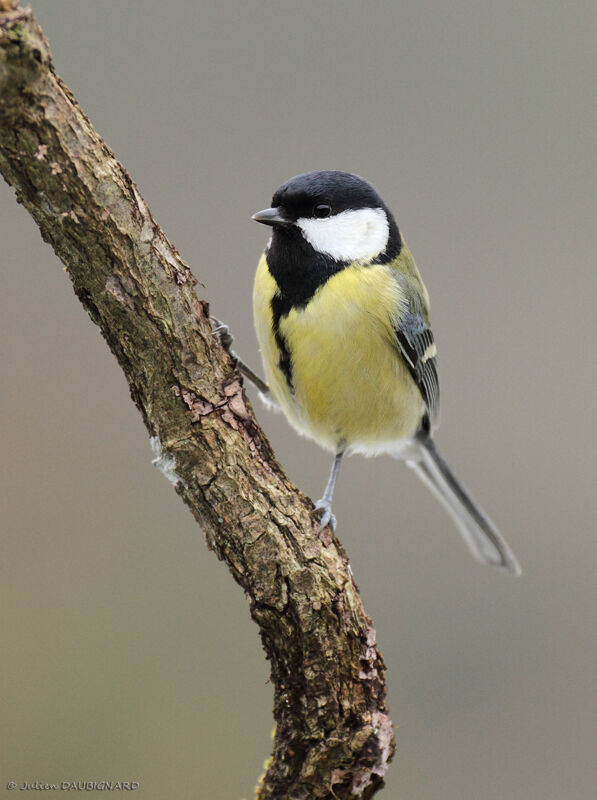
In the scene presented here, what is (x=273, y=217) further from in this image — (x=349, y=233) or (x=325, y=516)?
(x=325, y=516)

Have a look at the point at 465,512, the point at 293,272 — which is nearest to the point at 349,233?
the point at 293,272

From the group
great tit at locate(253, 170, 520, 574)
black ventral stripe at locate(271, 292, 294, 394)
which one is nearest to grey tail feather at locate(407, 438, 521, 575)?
great tit at locate(253, 170, 520, 574)

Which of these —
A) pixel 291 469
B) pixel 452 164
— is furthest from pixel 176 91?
pixel 291 469

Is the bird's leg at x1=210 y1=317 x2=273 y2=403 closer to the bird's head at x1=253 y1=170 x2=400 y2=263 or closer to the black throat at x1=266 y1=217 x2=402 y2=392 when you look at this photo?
the black throat at x1=266 y1=217 x2=402 y2=392

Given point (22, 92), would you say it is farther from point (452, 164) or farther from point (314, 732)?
point (452, 164)

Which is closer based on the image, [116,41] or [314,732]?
[314,732]

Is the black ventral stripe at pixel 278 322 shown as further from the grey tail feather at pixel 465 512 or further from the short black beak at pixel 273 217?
the grey tail feather at pixel 465 512

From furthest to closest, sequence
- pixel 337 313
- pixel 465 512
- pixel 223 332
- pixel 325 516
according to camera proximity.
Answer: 1. pixel 465 512
2. pixel 337 313
3. pixel 223 332
4. pixel 325 516
